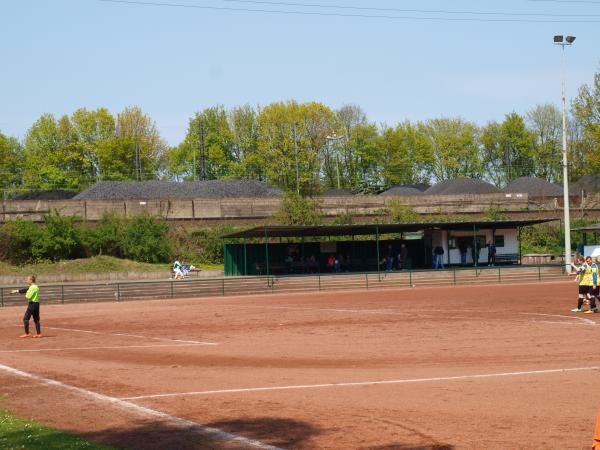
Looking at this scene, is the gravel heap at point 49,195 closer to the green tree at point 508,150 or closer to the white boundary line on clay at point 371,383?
the green tree at point 508,150

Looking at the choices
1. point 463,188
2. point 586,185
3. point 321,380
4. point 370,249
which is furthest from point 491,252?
point 586,185

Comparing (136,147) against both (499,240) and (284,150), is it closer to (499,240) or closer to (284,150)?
(284,150)

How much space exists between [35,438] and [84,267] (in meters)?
54.8

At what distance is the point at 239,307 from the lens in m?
36.5

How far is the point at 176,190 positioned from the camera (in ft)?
306

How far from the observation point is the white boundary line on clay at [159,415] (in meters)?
9.96

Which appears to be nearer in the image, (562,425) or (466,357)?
(562,425)

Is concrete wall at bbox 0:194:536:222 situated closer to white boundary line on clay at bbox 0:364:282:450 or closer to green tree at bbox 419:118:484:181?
green tree at bbox 419:118:484:181

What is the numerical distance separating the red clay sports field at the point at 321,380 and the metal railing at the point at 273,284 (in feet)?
53.4

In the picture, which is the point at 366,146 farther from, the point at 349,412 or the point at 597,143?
the point at 349,412

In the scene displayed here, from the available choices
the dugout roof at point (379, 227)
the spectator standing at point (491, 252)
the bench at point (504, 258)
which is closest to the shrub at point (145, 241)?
the dugout roof at point (379, 227)

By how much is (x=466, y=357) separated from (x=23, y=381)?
8.74m

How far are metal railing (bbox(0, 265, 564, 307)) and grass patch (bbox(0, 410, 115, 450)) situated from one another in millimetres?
34453

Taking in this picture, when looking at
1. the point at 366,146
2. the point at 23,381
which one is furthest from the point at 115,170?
the point at 23,381
